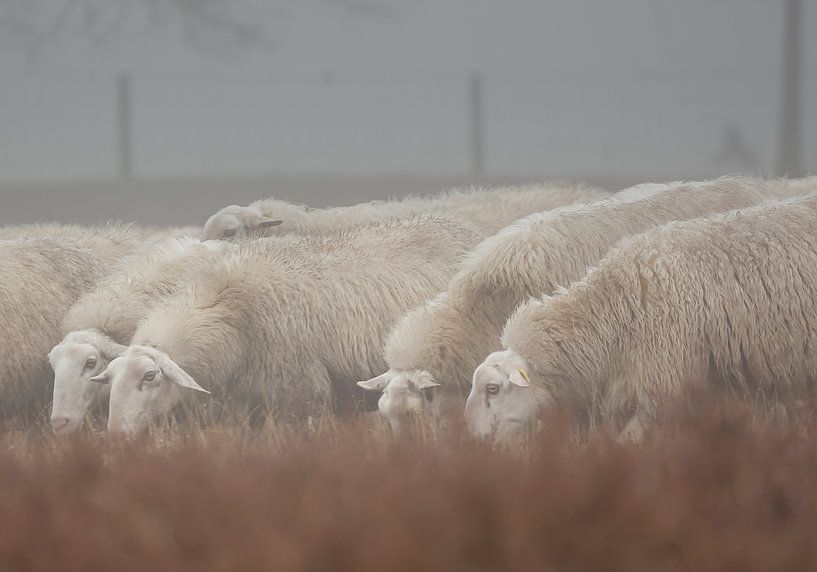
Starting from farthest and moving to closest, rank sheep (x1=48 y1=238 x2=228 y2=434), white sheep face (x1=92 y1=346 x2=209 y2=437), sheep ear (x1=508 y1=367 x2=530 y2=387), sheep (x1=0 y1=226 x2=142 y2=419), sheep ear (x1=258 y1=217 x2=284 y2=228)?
sheep ear (x1=258 y1=217 x2=284 y2=228), sheep (x1=0 y1=226 x2=142 y2=419), sheep (x1=48 y1=238 x2=228 y2=434), white sheep face (x1=92 y1=346 x2=209 y2=437), sheep ear (x1=508 y1=367 x2=530 y2=387)

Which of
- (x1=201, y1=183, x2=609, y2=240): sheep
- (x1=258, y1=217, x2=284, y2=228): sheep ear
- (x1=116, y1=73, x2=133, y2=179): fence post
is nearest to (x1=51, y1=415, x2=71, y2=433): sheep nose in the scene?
(x1=201, y1=183, x2=609, y2=240): sheep

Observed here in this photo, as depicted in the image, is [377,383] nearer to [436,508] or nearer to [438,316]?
[438,316]

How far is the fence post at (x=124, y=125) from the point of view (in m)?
17.0

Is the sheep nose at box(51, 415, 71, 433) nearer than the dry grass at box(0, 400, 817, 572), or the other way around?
the dry grass at box(0, 400, 817, 572)

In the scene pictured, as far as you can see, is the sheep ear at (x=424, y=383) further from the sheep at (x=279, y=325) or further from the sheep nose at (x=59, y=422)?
the sheep nose at (x=59, y=422)

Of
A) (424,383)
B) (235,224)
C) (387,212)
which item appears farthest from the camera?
(387,212)

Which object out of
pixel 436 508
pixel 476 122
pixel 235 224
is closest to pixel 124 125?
pixel 476 122

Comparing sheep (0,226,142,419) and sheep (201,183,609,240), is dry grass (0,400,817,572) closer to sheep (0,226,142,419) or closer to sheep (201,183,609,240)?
sheep (0,226,142,419)

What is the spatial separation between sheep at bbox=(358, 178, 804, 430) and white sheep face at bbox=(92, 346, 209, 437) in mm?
981

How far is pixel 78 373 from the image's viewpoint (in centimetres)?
611

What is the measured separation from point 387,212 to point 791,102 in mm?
10164

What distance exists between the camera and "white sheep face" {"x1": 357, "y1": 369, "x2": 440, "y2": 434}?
5.66 meters

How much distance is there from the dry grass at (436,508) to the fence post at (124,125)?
14074 mm

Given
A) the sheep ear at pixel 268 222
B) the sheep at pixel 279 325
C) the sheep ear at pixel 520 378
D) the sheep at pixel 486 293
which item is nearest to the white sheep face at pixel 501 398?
the sheep ear at pixel 520 378
